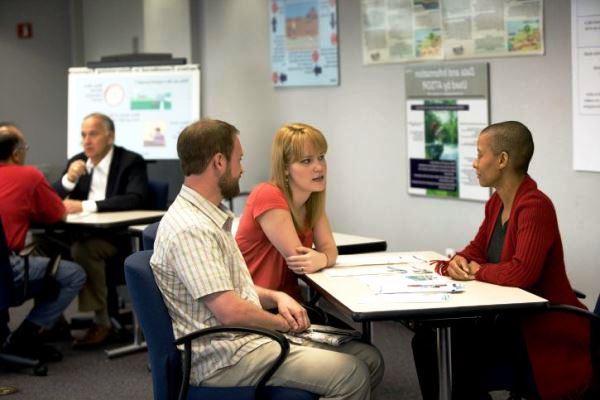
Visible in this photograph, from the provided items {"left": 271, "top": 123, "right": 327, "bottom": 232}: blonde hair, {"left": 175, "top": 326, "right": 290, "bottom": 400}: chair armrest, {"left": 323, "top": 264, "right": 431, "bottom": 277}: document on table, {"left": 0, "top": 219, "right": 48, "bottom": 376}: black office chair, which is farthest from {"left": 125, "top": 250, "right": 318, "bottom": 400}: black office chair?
{"left": 0, "top": 219, "right": 48, "bottom": 376}: black office chair

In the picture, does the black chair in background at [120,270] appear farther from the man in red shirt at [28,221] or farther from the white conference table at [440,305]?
the white conference table at [440,305]

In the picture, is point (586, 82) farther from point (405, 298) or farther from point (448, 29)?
point (405, 298)

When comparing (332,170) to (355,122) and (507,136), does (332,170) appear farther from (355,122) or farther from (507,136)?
(507,136)

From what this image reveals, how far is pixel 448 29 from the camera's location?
536cm

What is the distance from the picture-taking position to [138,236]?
5129mm

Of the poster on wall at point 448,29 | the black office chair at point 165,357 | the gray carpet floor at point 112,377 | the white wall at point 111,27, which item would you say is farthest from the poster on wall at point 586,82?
the white wall at point 111,27

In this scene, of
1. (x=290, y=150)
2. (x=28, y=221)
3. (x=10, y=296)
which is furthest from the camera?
(x=28, y=221)

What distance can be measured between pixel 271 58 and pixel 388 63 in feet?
4.42

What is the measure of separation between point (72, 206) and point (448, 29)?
2383 mm

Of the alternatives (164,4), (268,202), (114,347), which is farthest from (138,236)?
(164,4)

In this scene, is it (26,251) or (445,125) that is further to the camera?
(445,125)

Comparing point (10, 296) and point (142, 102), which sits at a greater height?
point (142, 102)

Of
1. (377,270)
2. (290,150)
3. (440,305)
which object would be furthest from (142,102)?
(440,305)

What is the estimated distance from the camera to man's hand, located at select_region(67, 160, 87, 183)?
581 cm
